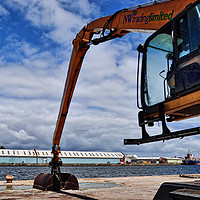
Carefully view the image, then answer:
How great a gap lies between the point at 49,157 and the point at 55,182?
10278cm

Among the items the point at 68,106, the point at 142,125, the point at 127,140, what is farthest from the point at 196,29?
the point at 68,106

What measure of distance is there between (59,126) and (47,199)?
430 cm

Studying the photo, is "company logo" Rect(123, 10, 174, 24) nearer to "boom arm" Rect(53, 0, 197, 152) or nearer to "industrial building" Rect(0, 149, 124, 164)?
"boom arm" Rect(53, 0, 197, 152)

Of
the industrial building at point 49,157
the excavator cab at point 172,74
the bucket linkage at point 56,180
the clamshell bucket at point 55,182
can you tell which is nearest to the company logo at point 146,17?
the excavator cab at point 172,74

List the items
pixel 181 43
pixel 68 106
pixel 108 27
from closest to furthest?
pixel 181 43 → pixel 108 27 → pixel 68 106

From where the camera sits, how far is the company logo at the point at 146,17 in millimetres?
5742

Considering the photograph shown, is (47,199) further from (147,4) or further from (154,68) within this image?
(147,4)

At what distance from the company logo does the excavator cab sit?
1.00m

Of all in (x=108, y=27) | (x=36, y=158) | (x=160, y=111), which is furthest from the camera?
(x=36, y=158)

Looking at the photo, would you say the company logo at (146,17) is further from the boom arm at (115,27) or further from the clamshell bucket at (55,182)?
the clamshell bucket at (55,182)

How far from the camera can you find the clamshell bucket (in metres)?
12.1

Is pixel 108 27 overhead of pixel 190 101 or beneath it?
overhead

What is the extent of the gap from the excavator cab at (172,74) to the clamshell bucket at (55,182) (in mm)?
8163

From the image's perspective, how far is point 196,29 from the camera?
13.0 feet
